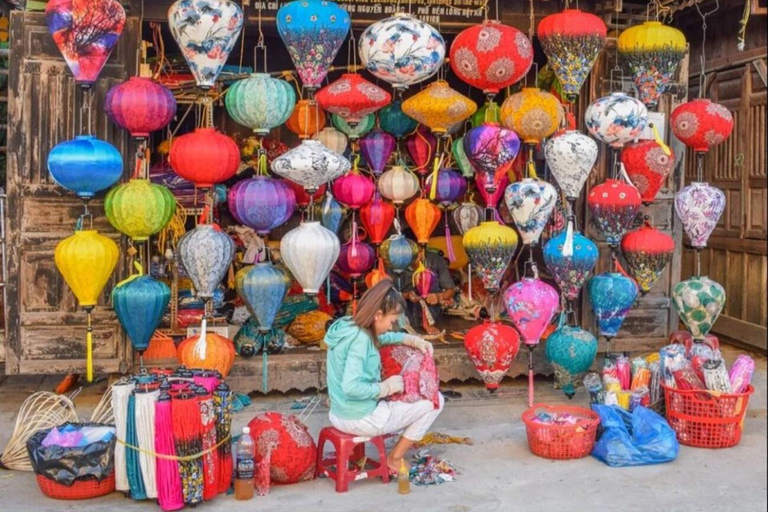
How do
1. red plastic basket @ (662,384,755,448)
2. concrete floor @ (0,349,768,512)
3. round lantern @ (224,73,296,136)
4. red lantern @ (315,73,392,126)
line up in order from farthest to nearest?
red lantern @ (315,73,392,126) < round lantern @ (224,73,296,136) < red plastic basket @ (662,384,755,448) < concrete floor @ (0,349,768,512)

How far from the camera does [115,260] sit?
18.1ft

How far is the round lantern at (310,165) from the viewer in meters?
5.39

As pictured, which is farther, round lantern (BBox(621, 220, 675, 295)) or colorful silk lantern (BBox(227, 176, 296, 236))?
round lantern (BBox(621, 220, 675, 295))

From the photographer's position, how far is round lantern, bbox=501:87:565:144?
19.2 ft

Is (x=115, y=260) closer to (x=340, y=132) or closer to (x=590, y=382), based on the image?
(x=340, y=132)

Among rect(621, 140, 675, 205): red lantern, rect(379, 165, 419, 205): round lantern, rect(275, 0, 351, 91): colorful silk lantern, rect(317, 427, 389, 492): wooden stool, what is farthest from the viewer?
rect(379, 165, 419, 205): round lantern

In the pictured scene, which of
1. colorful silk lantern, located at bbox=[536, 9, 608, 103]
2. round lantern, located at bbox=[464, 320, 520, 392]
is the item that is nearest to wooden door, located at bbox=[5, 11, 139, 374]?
round lantern, located at bbox=[464, 320, 520, 392]

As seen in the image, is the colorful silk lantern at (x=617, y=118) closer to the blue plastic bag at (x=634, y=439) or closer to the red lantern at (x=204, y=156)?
A: the blue plastic bag at (x=634, y=439)

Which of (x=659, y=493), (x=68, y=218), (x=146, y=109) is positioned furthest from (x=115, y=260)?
(x=659, y=493)

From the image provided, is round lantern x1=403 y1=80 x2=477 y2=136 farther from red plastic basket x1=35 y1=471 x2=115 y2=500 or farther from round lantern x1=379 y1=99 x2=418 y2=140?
red plastic basket x1=35 y1=471 x2=115 y2=500

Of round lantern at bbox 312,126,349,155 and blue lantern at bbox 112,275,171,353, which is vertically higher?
round lantern at bbox 312,126,349,155

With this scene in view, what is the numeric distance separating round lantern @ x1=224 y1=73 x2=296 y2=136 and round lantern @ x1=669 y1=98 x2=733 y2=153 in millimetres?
2608

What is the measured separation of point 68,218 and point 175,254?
29.2 inches

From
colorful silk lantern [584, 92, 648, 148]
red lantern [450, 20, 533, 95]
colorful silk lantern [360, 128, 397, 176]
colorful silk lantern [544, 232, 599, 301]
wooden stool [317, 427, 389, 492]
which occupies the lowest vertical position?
wooden stool [317, 427, 389, 492]
